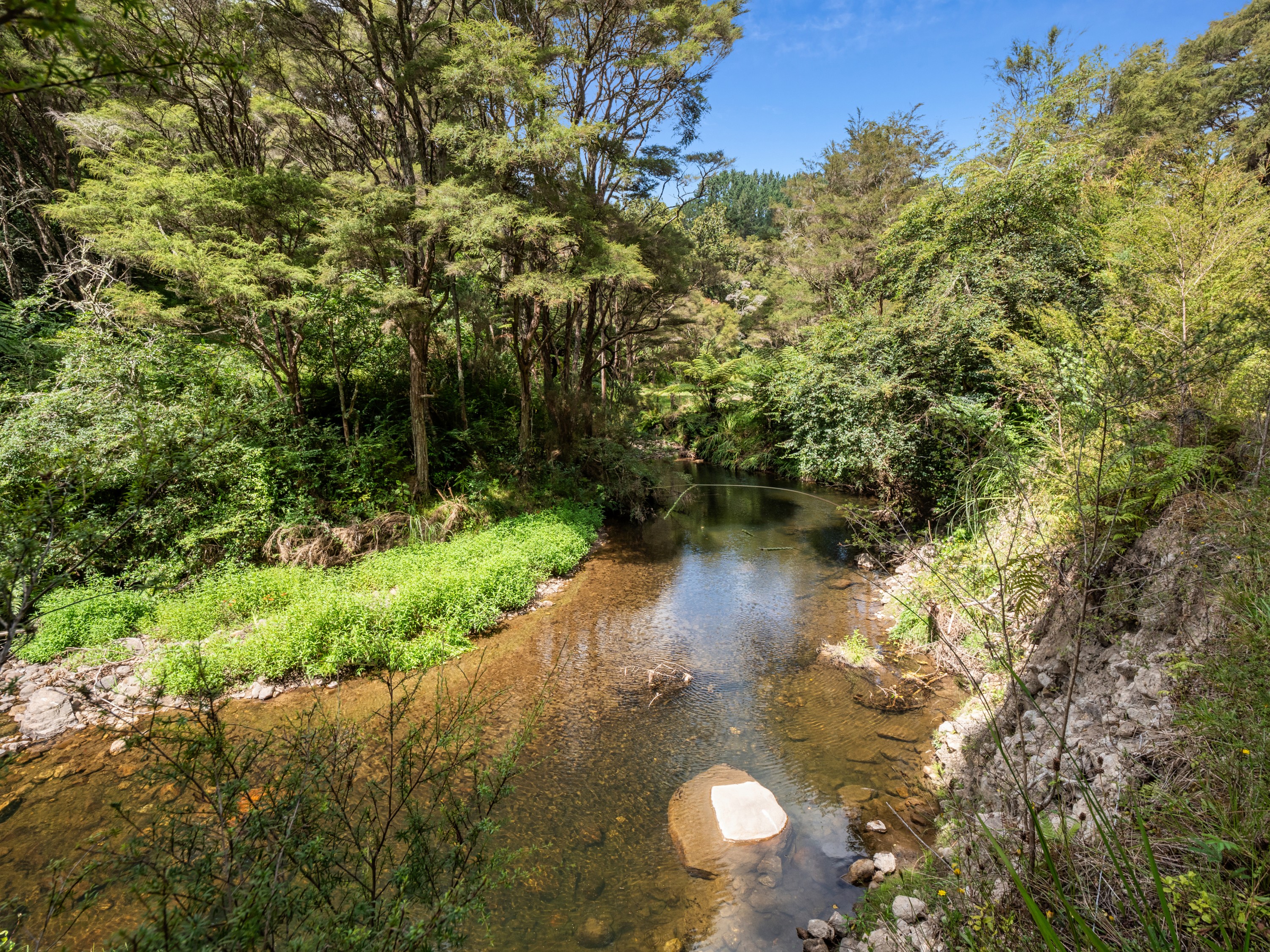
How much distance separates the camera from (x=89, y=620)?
22.3ft

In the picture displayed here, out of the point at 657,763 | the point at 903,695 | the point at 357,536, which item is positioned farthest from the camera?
the point at 357,536

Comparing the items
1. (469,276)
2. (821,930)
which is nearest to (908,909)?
(821,930)

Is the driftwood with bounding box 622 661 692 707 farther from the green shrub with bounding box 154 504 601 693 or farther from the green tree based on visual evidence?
the green tree

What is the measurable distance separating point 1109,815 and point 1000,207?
441 inches

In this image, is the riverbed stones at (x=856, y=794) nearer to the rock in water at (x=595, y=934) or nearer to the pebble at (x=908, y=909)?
the pebble at (x=908, y=909)

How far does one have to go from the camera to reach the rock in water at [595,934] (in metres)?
3.91

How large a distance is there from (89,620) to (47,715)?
133cm

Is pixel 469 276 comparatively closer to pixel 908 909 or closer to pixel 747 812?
pixel 747 812

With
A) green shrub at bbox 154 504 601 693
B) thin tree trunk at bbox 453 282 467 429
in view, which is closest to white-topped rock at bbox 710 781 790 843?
green shrub at bbox 154 504 601 693

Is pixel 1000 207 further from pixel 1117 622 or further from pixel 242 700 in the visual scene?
pixel 242 700

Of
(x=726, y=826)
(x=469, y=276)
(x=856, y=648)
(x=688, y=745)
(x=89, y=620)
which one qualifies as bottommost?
(x=688, y=745)

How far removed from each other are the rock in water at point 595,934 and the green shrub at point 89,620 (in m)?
7.08

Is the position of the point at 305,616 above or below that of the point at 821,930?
above

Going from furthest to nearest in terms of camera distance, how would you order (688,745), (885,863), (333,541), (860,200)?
(860,200) → (333,541) → (688,745) → (885,863)
